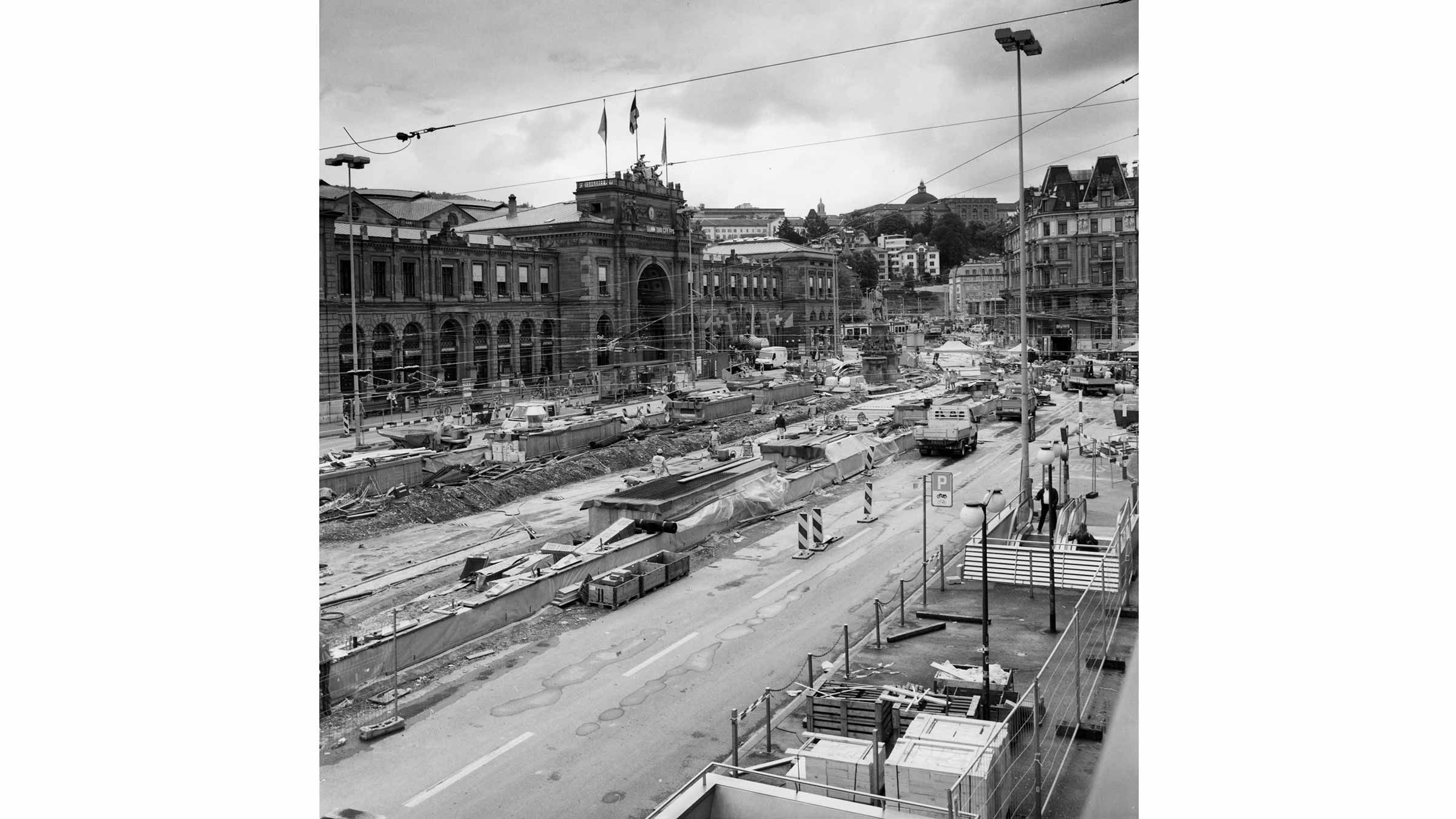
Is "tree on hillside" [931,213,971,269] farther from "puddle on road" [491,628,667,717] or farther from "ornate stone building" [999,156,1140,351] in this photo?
"puddle on road" [491,628,667,717]

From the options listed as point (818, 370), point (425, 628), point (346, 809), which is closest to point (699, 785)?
point (346, 809)

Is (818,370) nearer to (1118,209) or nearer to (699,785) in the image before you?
(1118,209)

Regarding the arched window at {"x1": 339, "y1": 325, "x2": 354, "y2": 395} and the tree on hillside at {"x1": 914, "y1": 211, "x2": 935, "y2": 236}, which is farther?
the arched window at {"x1": 339, "y1": 325, "x2": 354, "y2": 395}

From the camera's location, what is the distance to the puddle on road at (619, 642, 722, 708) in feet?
29.5

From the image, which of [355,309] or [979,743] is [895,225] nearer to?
[979,743]

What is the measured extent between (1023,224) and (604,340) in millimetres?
9242

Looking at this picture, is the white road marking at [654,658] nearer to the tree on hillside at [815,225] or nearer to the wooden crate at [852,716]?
the wooden crate at [852,716]

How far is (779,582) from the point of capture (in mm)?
11352

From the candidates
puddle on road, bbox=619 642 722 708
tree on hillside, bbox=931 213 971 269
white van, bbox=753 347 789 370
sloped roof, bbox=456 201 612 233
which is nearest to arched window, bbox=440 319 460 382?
sloped roof, bbox=456 201 612 233

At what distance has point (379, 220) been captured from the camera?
549 inches

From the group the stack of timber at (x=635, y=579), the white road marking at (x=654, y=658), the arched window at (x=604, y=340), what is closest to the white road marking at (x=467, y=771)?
the white road marking at (x=654, y=658)

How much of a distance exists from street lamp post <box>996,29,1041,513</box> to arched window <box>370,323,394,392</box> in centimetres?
932

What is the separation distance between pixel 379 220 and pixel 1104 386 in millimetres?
9207

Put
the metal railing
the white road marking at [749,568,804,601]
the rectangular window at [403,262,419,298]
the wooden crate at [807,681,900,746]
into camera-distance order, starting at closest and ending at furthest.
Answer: the metal railing
the wooden crate at [807,681,900,746]
the white road marking at [749,568,804,601]
the rectangular window at [403,262,419,298]
